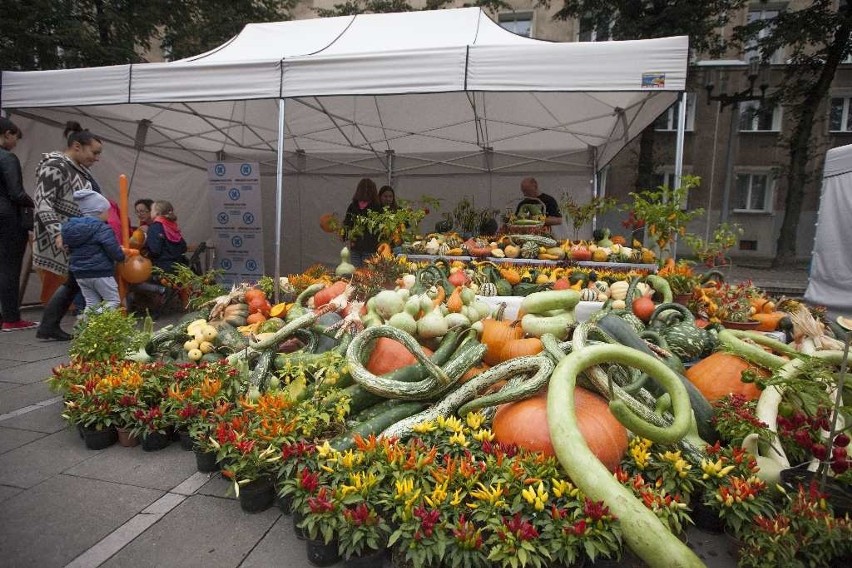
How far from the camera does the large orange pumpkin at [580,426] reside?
1985mm

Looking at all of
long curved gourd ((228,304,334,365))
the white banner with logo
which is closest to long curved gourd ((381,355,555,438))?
long curved gourd ((228,304,334,365))

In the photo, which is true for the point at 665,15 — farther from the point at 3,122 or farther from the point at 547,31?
the point at 3,122

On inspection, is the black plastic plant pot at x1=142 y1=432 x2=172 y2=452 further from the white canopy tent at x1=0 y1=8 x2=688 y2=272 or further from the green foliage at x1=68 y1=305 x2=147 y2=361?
the white canopy tent at x1=0 y1=8 x2=688 y2=272

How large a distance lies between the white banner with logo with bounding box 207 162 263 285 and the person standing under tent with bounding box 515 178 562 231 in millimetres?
4108

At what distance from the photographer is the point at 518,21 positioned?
20781mm

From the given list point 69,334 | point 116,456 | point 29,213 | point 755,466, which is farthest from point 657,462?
point 29,213

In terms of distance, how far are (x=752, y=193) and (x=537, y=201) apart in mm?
18965

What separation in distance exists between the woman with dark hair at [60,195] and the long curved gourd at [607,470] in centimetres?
517

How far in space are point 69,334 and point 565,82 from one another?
229 inches

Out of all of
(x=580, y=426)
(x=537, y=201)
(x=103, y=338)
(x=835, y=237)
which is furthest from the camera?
(x=835, y=237)

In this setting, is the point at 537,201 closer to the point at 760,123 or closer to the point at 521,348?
the point at 521,348

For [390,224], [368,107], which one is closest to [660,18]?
[368,107]

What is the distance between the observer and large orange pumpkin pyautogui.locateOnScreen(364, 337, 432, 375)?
2.73m

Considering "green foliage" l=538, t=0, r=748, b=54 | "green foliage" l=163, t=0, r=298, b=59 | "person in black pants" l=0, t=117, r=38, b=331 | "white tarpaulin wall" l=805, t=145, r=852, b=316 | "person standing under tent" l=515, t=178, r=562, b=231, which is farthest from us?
"green foliage" l=538, t=0, r=748, b=54
